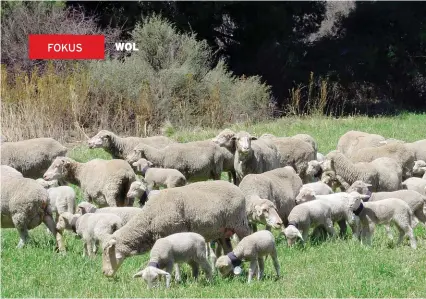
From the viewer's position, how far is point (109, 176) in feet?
36.7

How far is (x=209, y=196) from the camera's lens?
8.45 metres

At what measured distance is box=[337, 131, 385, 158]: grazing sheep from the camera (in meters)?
14.1

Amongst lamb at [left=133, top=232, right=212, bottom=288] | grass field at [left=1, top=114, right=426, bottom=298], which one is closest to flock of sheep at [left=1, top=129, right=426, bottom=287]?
lamb at [left=133, top=232, right=212, bottom=288]

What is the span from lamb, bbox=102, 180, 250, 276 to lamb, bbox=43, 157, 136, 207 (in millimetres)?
2725

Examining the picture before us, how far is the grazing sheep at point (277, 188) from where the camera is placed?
32.4 feet

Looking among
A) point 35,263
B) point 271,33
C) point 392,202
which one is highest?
point 271,33

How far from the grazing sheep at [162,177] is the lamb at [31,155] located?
2264mm

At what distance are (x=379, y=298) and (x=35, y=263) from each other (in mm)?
3758

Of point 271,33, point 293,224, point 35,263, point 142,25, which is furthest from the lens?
point 271,33

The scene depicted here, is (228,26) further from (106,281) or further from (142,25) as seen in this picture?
(106,281)

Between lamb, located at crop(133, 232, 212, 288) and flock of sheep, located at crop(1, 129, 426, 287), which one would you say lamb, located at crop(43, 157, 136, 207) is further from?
lamb, located at crop(133, 232, 212, 288)

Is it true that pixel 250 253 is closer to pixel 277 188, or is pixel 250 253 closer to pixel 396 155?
pixel 277 188

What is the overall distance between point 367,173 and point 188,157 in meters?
2.95

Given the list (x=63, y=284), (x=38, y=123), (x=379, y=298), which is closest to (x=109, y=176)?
(x=63, y=284)
